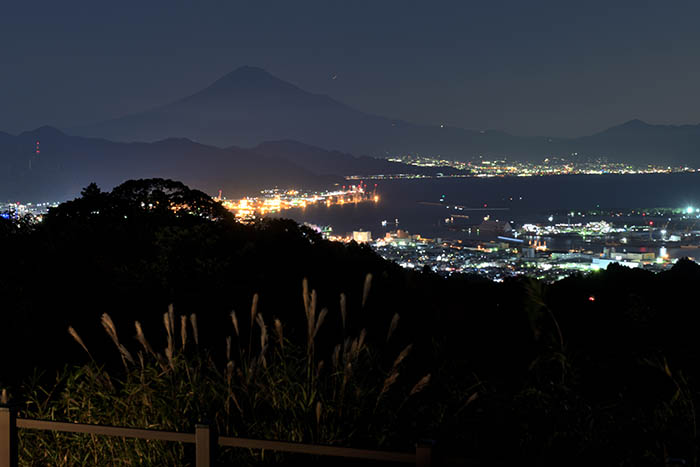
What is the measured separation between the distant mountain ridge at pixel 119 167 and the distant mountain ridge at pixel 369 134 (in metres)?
41.8

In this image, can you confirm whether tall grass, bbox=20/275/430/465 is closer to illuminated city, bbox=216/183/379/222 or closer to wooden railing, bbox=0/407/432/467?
wooden railing, bbox=0/407/432/467

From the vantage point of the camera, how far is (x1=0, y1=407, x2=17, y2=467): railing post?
9.28 feet

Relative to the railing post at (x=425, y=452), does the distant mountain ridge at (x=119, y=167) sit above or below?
above

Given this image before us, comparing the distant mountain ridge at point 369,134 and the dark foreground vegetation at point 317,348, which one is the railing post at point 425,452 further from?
the distant mountain ridge at point 369,134

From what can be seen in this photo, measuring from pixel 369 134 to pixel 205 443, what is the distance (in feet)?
373

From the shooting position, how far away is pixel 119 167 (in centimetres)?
5294

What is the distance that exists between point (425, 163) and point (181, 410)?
297ft

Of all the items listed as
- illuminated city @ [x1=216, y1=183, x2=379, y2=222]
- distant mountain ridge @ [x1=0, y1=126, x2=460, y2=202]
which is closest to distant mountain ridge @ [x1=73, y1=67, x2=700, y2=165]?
illuminated city @ [x1=216, y1=183, x2=379, y2=222]

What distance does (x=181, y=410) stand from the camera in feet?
12.1

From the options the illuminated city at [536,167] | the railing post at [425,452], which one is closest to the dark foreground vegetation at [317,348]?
the railing post at [425,452]

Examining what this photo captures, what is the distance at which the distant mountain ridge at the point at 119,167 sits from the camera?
45.6 m

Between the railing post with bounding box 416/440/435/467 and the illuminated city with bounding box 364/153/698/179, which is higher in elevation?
the illuminated city with bounding box 364/153/698/179

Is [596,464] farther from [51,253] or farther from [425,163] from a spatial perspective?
[425,163]

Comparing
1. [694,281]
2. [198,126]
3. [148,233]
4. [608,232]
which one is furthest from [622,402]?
[198,126]
